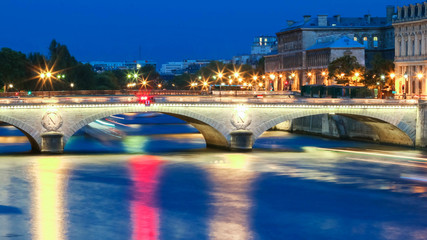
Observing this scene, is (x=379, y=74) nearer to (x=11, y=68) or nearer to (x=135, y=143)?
(x=135, y=143)

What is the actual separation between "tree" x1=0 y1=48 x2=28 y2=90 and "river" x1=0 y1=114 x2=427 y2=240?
4987cm

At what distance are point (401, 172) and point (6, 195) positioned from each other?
89.5 feet

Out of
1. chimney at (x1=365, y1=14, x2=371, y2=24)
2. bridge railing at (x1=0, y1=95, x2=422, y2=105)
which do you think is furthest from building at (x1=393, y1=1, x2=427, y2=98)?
chimney at (x1=365, y1=14, x2=371, y2=24)

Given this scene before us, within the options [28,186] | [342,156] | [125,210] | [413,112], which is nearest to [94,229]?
[125,210]

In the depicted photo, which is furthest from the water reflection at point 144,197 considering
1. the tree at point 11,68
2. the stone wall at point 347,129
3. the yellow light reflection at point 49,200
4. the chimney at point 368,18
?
the chimney at point 368,18

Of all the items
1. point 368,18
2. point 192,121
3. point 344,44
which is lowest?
point 192,121

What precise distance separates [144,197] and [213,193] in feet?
13.8

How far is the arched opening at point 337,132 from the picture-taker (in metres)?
81.9

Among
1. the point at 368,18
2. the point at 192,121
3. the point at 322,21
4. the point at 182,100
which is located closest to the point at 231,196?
the point at 182,100

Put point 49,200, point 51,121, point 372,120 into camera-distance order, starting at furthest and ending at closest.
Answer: point 372,120 → point 51,121 → point 49,200

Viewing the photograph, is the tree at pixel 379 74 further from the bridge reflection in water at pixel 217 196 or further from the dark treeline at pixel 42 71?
the bridge reflection in water at pixel 217 196

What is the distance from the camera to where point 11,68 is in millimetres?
131375

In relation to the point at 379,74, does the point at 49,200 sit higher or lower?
lower

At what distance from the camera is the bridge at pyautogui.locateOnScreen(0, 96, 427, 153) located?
69.3 metres
